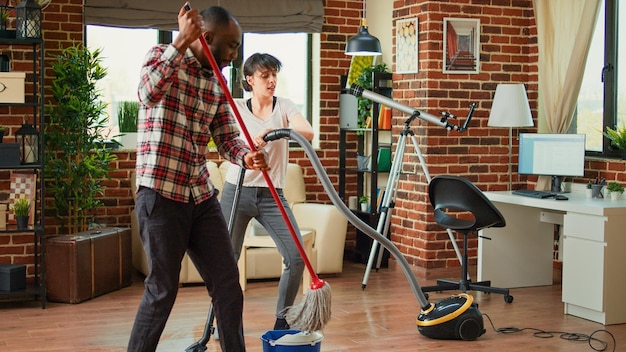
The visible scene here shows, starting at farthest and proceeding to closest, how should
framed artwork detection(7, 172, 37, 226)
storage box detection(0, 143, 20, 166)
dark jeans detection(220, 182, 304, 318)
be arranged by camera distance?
framed artwork detection(7, 172, 37, 226) → storage box detection(0, 143, 20, 166) → dark jeans detection(220, 182, 304, 318)

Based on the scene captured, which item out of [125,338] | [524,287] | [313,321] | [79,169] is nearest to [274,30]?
[79,169]

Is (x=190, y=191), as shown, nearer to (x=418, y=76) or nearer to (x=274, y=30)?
(x=418, y=76)

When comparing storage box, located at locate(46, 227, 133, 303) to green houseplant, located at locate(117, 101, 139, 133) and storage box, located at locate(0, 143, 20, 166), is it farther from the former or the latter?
green houseplant, located at locate(117, 101, 139, 133)

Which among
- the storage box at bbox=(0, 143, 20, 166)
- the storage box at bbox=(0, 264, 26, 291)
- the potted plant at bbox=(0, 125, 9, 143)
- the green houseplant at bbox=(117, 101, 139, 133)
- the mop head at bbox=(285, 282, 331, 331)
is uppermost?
the green houseplant at bbox=(117, 101, 139, 133)

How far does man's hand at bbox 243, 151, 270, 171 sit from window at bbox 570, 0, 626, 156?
3.62 m

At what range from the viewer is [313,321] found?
3.67 m

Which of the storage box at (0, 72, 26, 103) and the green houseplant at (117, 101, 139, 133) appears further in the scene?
the green houseplant at (117, 101, 139, 133)

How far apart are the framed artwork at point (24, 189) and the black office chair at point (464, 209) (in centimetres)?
266

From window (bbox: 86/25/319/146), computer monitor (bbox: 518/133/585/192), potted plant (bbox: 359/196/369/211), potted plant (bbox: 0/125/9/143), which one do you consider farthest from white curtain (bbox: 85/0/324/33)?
computer monitor (bbox: 518/133/585/192)

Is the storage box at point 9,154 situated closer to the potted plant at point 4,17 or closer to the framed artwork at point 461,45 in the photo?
the potted plant at point 4,17

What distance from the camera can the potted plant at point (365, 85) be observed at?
289 inches

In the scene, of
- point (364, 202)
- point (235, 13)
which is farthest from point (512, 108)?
point (235, 13)

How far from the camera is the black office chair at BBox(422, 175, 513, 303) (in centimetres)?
563

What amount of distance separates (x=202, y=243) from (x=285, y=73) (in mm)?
4646
